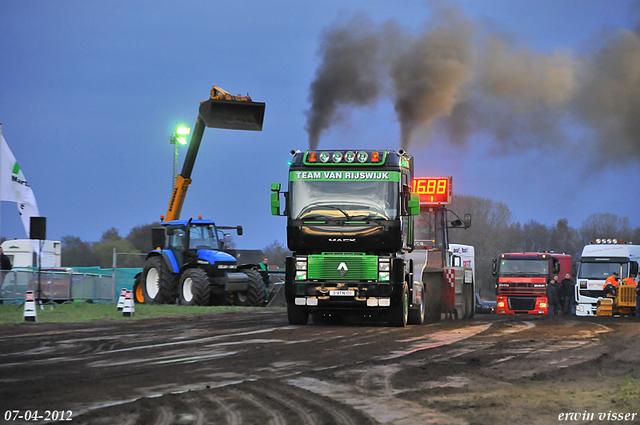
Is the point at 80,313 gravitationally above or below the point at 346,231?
below

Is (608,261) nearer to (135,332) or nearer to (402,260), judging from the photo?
(402,260)

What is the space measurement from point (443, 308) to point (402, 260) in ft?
20.8

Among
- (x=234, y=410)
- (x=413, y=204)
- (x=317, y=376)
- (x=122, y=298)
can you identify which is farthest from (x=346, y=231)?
(x=234, y=410)

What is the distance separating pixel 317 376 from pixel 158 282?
17102 millimetres

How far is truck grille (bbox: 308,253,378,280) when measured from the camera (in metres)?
14.6

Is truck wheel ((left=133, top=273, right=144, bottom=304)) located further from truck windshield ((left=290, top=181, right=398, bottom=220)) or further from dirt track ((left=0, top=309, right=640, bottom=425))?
truck windshield ((left=290, top=181, right=398, bottom=220))

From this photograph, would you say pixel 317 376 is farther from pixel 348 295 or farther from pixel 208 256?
pixel 208 256

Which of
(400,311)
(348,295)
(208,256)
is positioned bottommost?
(400,311)

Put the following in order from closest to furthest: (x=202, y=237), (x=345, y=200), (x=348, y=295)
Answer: (x=348, y=295)
(x=345, y=200)
(x=202, y=237)

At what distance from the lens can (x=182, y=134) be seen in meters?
31.9

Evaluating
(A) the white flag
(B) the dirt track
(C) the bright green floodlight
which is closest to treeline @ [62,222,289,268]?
(C) the bright green floodlight

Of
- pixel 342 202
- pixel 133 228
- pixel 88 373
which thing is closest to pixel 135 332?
pixel 342 202

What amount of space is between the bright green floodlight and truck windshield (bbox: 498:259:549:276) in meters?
15.2

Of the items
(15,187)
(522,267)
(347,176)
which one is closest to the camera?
(347,176)
